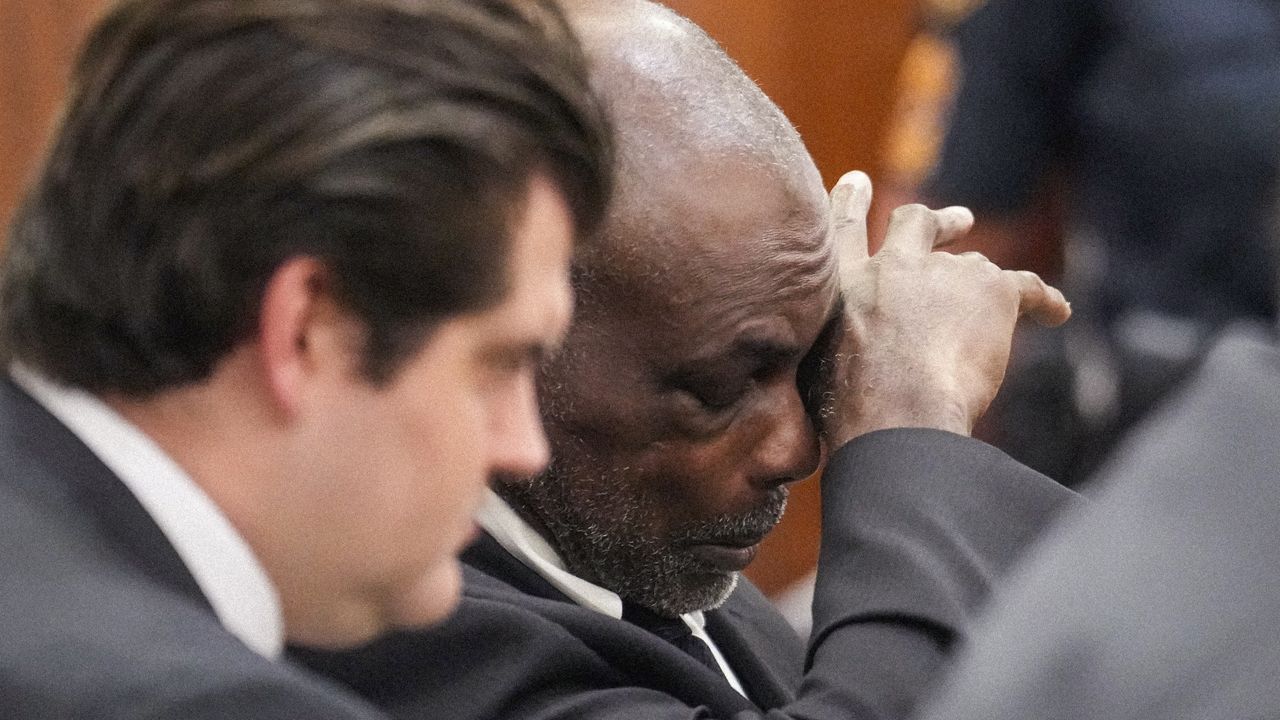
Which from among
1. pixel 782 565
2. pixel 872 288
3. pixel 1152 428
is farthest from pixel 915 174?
pixel 1152 428

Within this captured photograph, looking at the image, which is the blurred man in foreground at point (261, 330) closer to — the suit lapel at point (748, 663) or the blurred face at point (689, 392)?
the blurred face at point (689, 392)

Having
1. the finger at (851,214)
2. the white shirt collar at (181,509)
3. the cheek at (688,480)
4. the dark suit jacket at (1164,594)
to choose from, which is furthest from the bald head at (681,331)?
the dark suit jacket at (1164,594)

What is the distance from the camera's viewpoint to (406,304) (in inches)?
39.8

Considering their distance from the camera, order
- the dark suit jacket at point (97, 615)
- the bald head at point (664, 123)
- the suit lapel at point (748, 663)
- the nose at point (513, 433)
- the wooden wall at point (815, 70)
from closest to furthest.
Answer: the dark suit jacket at point (97, 615) < the nose at point (513, 433) < the bald head at point (664, 123) < the suit lapel at point (748, 663) < the wooden wall at point (815, 70)

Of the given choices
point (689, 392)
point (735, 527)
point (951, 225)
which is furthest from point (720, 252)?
point (951, 225)

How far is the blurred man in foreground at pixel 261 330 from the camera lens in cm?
98

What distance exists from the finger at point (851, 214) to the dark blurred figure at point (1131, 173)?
1168 millimetres

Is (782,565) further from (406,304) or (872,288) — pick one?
(406,304)

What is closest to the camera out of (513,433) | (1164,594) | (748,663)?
(1164,594)

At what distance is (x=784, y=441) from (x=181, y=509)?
65cm

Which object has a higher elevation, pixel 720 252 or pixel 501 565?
pixel 720 252

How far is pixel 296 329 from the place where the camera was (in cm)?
100

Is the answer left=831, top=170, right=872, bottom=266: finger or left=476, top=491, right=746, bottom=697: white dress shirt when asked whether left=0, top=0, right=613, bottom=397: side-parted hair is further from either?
left=831, top=170, right=872, bottom=266: finger

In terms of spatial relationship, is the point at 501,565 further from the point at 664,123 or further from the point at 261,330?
the point at 261,330
